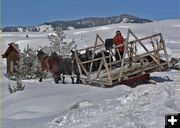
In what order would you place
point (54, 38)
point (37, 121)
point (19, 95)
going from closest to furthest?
point (37, 121) < point (19, 95) < point (54, 38)

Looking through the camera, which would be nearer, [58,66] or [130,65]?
[130,65]

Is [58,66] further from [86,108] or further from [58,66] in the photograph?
[86,108]

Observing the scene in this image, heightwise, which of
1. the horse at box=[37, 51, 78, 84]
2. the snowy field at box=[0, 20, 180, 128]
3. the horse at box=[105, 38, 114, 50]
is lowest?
the snowy field at box=[0, 20, 180, 128]

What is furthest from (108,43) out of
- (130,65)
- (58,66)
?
(58,66)

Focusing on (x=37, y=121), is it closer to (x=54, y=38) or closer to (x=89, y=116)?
(x=89, y=116)

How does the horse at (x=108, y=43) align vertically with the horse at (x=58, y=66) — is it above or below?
above

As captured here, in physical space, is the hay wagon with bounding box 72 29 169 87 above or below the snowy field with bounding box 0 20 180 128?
above

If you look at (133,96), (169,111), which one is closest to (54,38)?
(133,96)

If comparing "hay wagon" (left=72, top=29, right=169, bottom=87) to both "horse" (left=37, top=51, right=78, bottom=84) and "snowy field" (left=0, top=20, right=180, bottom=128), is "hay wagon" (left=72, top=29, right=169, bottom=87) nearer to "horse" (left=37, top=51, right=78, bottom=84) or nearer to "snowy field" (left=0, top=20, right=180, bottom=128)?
"snowy field" (left=0, top=20, right=180, bottom=128)

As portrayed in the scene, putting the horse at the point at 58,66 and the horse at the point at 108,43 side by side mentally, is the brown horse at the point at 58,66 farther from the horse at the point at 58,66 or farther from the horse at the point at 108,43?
the horse at the point at 108,43

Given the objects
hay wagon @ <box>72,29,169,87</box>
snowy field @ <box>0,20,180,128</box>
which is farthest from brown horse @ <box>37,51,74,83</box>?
snowy field @ <box>0,20,180,128</box>

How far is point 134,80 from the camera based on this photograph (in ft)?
50.8

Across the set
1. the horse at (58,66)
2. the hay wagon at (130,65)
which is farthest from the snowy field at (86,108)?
the horse at (58,66)

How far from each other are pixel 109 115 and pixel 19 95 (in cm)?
557
